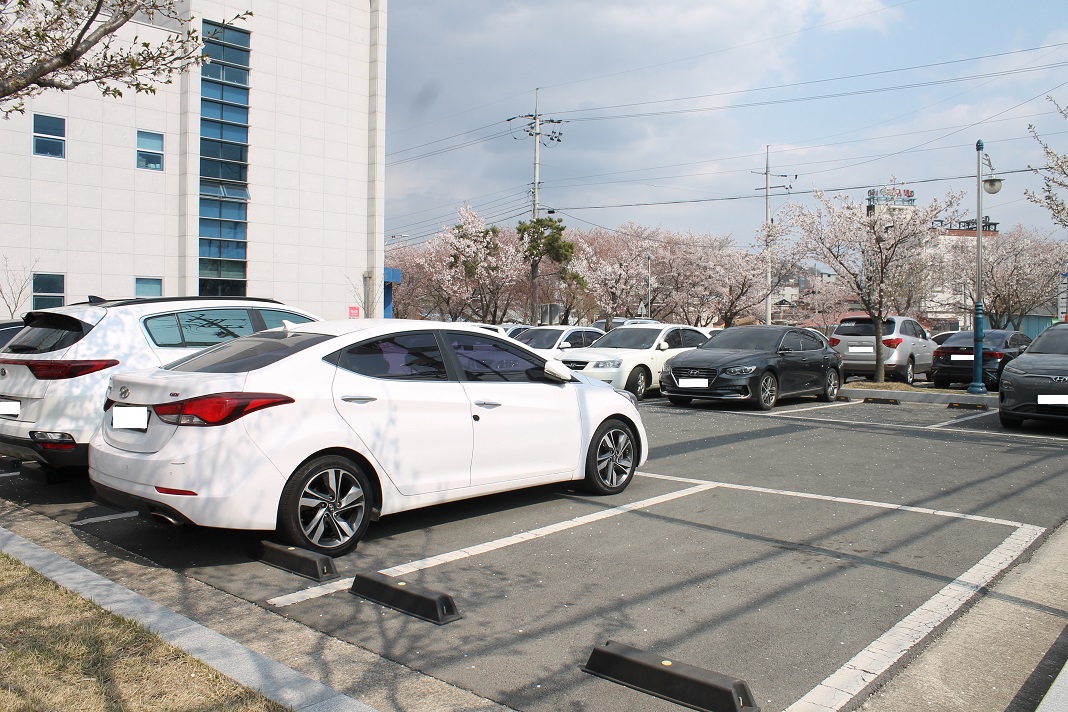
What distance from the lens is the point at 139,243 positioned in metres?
32.2

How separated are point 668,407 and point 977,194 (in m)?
11.3

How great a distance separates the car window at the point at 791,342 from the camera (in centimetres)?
1546

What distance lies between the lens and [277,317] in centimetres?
817

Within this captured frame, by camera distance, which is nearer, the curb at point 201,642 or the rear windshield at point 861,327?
the curb at point 201,642

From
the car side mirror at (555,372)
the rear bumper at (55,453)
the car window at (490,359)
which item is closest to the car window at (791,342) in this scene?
the car side mirror at (555,372)

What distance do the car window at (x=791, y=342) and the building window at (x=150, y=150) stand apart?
27108 millimetres

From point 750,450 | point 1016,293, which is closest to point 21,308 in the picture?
point 750,450

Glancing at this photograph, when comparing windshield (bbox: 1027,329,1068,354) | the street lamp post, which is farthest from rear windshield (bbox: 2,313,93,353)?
the street lamp post

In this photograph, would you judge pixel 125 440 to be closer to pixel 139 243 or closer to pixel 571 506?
pixel 571 506

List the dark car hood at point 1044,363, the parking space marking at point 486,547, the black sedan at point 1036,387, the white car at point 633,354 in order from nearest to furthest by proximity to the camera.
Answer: the parking space marking at point 486,547 → the black sedan at point 1036,387 → the dark car hood at point 1044,363 → the white car at point 633,354

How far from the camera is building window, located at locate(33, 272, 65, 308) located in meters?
29.5

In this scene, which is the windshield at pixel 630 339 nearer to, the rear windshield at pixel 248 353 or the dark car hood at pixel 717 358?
the dark car hood at pixel 717 358

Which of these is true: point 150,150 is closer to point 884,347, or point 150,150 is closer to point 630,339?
point 630,339

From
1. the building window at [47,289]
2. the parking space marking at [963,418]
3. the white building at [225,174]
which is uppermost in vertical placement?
the white building at [225,174]
